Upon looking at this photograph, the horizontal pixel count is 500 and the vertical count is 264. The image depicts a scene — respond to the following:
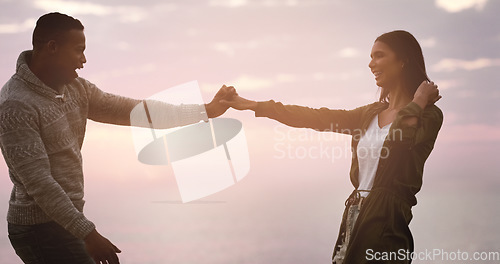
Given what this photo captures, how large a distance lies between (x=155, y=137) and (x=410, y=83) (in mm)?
1990

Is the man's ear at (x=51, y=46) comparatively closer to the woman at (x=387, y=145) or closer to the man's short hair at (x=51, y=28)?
the man's short hair at (x=51, y=28)

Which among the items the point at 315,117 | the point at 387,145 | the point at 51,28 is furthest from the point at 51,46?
the point at 387,145

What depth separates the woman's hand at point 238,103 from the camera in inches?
176

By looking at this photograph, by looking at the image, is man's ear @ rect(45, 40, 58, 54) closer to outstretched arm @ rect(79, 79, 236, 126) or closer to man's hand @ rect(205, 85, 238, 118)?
outstretched arm @ rect(79, 79, 236, 126)

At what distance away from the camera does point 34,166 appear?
11.2 feet

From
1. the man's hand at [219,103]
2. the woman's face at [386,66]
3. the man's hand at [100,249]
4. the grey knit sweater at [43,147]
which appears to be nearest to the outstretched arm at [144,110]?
the man's hand at [219,103]

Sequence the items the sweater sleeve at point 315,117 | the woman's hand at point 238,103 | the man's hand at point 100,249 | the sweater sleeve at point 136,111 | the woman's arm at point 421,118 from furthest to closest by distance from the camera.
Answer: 1. the woman's hand at point 238,103
2. the sweater sleeve at point 315,117
3. the sweater sleeve at point 136,111
4. the woman's arm at point 421,118
5. the man's hand at point 100,249

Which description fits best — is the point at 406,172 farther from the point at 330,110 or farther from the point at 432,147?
the point at 330,110

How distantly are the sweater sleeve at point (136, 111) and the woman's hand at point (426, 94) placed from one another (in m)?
1.67

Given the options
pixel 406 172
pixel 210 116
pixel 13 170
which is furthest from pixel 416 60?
pixel 13 170

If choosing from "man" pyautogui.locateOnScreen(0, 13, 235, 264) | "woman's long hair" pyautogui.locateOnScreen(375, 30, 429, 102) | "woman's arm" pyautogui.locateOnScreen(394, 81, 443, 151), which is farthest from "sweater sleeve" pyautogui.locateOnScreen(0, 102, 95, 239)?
"woman's long hair" pyautogui.locateOnScreen(375, 30, 429, 102)

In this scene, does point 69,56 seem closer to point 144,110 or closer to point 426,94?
point 144,110

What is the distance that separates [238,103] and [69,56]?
4.78 ft

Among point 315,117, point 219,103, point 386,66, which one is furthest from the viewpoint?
point 219,103
